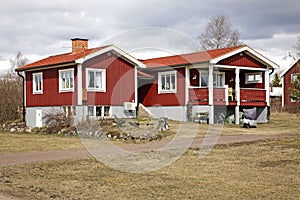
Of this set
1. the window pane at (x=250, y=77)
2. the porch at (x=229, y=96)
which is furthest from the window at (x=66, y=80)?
the window pane at (x=250, y=77)

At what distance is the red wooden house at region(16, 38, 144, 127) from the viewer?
87.3 feet

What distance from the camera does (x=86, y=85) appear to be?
26.7 m

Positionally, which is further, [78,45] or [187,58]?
[78,45]

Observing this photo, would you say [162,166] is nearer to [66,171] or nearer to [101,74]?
[66,171]

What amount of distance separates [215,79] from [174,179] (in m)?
20.8

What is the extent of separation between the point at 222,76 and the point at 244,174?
20.6 meters

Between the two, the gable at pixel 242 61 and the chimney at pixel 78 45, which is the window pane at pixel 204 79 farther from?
the chimney at pixel 78 45

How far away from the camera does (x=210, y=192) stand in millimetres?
9016

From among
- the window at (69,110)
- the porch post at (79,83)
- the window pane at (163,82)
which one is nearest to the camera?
the window at (69,110)

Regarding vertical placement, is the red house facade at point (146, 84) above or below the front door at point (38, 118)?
above

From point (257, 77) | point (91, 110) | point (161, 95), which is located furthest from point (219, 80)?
point (91, 110)

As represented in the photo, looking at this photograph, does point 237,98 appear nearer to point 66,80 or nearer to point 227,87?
point 227,87

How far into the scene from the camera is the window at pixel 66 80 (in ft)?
89.2

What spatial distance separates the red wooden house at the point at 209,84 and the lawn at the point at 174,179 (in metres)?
14.2
